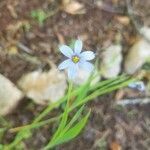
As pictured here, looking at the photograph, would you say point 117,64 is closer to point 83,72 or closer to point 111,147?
point 83,72

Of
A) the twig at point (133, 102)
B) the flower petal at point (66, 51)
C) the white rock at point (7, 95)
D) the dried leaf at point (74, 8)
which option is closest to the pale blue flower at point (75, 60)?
the flower petal at point (66, 51)

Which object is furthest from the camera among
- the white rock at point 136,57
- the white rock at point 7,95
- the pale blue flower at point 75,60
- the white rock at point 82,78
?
the white rock at point 136,57

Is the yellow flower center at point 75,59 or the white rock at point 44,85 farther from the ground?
the yellow flower center at point 75,59

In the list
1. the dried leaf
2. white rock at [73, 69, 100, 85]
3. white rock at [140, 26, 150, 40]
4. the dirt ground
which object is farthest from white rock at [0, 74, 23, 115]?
white rock at [140, 26, 150, 40]

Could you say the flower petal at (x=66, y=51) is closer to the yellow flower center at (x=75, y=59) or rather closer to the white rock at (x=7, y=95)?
the yellow flower center at (x=75, y=59)

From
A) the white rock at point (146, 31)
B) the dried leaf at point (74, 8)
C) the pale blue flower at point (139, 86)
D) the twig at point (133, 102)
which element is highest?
the dried leaf at point (74, 8)

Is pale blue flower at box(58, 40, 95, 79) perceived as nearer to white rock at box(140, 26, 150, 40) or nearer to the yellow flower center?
the yellow flower center

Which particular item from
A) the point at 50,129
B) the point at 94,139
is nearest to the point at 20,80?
the point at 50,129
